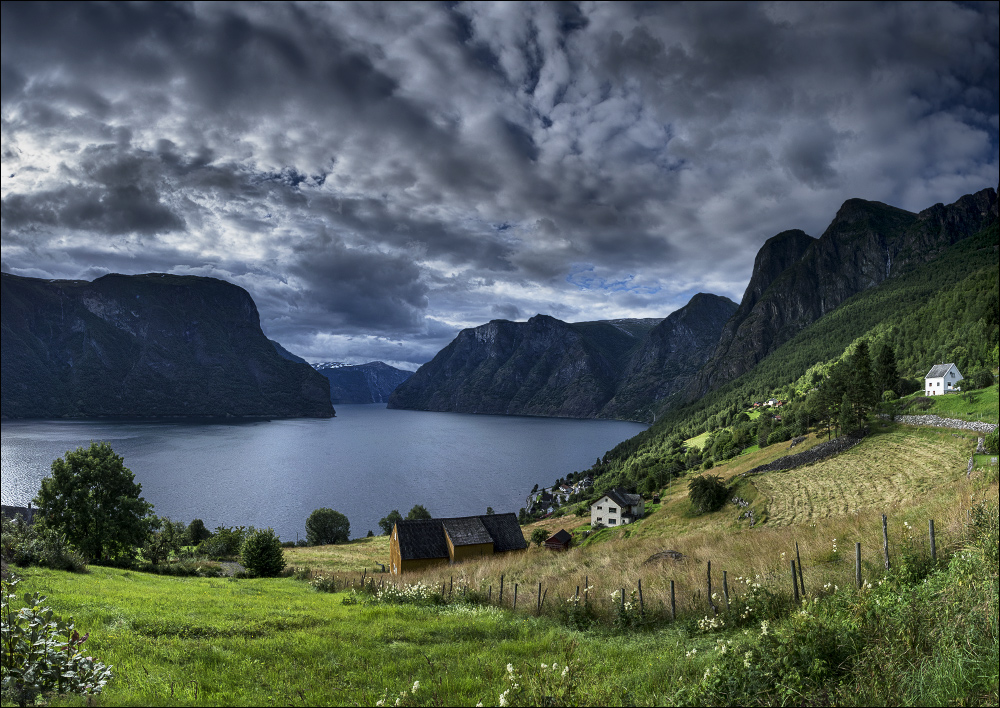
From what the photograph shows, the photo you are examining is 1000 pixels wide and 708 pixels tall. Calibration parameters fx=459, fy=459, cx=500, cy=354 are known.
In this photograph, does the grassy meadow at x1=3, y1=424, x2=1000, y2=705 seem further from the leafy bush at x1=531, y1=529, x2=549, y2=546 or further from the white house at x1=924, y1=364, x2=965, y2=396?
the white house at x1=924, y1=364, x2=965, y2=396

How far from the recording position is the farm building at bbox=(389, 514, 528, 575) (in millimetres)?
37000

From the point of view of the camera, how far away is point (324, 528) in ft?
254

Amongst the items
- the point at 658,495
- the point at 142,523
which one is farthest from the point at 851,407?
the point at 142,523

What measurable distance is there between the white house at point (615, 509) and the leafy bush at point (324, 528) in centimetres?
4273

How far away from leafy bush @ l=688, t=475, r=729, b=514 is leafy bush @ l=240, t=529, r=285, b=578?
46431 millimetres

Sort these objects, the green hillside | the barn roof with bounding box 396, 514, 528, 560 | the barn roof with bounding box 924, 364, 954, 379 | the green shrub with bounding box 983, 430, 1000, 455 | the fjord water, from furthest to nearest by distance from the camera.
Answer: the fjord water → the green hillside → the barn roof with bounding box 924, 364, 954, 379 → the barn roof with bounding box 396, 514, 528, 560 → the green shrub with bounding box 983, 430, 1000, 455

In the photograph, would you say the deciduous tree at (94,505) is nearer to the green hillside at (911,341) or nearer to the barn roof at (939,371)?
the barn roof at (939,371)

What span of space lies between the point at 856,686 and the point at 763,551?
9187 millimetres

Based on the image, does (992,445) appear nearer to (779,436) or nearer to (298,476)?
(779,436)

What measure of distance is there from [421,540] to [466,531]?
3800 mm

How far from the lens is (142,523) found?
36.8 metres

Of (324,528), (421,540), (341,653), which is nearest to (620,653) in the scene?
(341,653)

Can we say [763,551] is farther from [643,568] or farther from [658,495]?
[658,495]

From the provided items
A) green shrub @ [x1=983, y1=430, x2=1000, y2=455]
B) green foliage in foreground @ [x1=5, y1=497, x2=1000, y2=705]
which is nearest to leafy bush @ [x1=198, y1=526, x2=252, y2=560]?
green foliage in foreground @ [x1=5, y1=497, x2=1000, y2=705]
